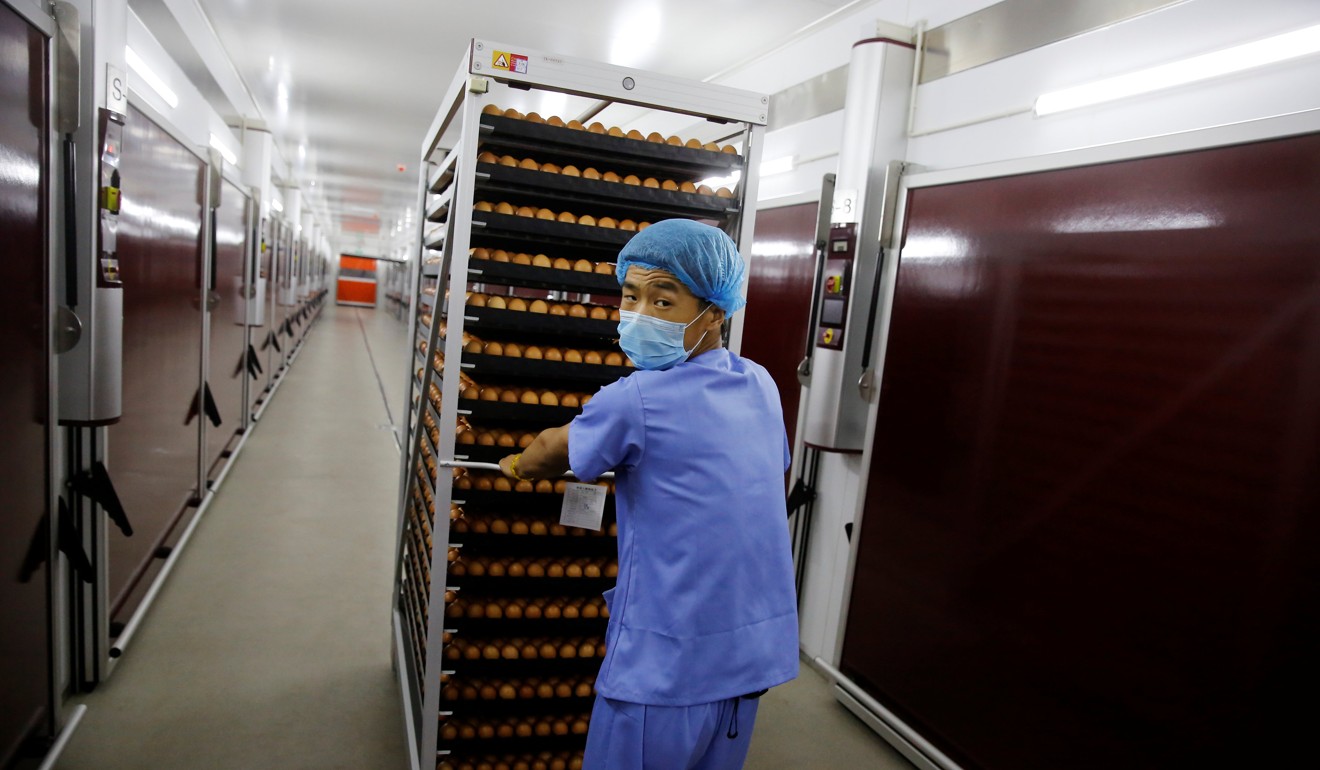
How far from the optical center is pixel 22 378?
2.08 metres

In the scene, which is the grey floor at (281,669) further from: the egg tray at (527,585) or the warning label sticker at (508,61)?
the warning label sticker at (508,61)

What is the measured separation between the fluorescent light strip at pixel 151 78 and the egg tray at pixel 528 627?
4.12 meters

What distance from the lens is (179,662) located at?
311 centimetres

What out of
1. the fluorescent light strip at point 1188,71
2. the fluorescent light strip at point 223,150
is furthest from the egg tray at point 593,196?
the fluorescent light strip at point 223,150

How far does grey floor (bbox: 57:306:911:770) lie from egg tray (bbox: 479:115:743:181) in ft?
7.19

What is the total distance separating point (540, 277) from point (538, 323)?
0.45 ft

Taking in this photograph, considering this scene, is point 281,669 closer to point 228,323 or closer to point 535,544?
point 535,544

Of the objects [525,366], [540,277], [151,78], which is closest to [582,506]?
[525,366]

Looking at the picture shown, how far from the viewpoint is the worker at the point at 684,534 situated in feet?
4.75

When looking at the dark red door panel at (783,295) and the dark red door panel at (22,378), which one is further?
the dark red door panel at (783,295)

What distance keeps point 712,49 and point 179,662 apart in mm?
4678

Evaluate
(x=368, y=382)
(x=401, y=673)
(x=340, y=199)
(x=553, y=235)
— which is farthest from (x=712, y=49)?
(x=340, y=199)

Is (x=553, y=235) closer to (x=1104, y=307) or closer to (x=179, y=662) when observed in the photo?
(x=1104, y=307)

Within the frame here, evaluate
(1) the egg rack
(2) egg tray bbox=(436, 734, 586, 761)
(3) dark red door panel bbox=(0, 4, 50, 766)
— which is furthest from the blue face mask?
(3) dark red door panel bbox=(0, 4, 50, 766)
